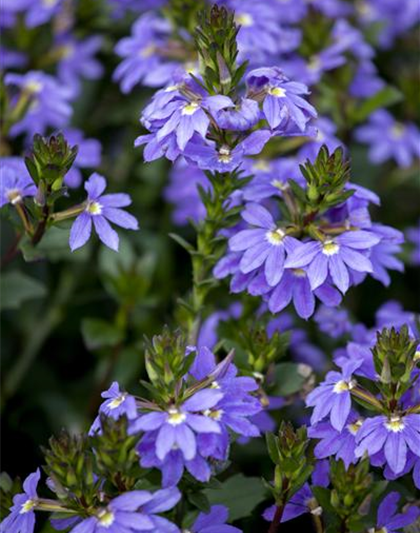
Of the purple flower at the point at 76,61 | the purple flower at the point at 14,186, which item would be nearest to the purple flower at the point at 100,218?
the purple flower at the point at 14,186

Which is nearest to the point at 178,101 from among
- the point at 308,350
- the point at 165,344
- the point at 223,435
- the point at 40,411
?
the point at 165,344

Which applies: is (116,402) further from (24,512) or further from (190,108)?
(190,108)

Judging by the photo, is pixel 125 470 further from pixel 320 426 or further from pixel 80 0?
pixel 80 0

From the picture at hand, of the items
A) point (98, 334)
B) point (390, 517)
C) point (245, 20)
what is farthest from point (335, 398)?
point (245, 20)

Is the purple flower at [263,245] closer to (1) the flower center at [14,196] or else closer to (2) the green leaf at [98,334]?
(1) the flower center at [14,196]

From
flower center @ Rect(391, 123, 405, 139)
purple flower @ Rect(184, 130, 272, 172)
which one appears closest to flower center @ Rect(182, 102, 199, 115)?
purple flower @ Rect(184, 130, 272, 172)

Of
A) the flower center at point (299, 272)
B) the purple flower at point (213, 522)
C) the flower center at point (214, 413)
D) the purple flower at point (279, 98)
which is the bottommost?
the purple flower at point (213, 522)
